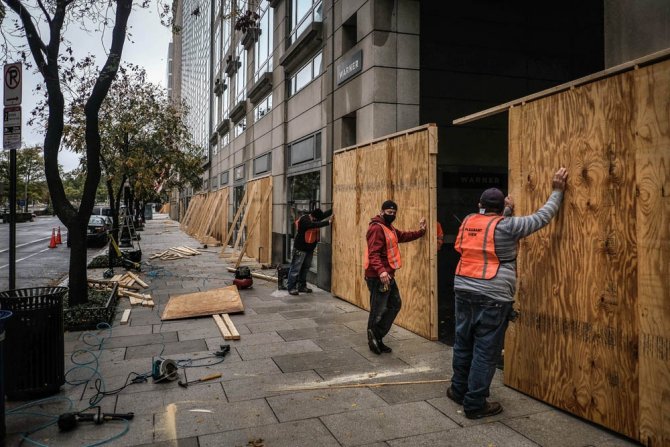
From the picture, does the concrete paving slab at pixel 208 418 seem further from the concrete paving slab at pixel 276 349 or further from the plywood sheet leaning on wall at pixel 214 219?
the plywood sheet leaning on wall at pixel 214 219

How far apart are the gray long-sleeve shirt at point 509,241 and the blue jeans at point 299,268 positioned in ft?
21.4

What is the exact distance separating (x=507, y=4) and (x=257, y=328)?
9.07 meters

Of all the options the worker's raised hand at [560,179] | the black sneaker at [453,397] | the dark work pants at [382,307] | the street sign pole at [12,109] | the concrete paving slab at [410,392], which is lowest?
the concrete paving slab at [410,392]

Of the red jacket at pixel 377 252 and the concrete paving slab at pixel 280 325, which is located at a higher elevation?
the red jacket at pixel 377 252

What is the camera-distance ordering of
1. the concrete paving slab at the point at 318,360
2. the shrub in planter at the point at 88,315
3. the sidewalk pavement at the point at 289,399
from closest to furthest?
the sidewalk pavement at the point at 289,399, the concrete paving slab at the point at 318,360, the shrub in planter at the point at 88,315

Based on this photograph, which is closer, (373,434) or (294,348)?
(373,434)

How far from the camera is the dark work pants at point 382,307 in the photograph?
20.4ft

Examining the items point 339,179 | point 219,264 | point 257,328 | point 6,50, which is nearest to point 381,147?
point 339,179

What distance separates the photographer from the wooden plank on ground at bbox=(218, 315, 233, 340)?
705 cm

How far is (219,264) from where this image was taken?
16812mm

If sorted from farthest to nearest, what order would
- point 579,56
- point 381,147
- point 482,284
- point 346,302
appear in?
point 579,56 → point 346,302 → point 381,147 → point 482,284

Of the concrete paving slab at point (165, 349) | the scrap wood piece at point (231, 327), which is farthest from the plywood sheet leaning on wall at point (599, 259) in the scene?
the concrete paving slab at point (165, 349)

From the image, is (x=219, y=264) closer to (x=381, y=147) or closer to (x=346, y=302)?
(x=346, y=302)

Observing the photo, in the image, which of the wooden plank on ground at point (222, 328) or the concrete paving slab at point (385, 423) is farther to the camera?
the wooden plank on ground at point (222, 328)
